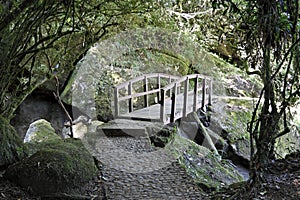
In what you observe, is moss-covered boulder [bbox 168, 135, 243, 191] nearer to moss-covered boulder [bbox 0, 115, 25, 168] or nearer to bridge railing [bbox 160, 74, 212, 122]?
bridge railing [bbox 160, 74, 212, 122]

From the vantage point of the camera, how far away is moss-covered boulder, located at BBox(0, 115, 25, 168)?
329 centimetres

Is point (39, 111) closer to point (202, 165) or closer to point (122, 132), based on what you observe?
point (122, 132)

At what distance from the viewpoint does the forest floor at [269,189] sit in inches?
103

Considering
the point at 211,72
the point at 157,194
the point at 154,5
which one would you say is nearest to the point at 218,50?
the point at 211,72

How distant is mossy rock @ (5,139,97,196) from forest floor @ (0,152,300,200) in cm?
7

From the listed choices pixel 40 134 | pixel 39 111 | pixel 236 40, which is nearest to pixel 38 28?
pixel 40 134

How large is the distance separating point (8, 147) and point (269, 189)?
8.60 ft

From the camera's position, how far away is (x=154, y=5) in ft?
15.6

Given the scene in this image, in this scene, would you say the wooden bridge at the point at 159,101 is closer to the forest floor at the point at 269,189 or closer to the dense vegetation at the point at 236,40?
the dense vegetation at the point at 236,40

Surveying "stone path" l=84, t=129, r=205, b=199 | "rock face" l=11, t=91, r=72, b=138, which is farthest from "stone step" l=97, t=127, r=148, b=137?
"rock face" l=11, t=91, r=72, b=138

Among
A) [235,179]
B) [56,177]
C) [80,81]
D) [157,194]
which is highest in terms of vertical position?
[80,81]

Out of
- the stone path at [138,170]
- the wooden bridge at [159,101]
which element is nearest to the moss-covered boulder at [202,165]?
the stone path at [138,170]

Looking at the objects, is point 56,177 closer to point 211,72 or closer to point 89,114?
point 89,114

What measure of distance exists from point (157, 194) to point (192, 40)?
624cm
